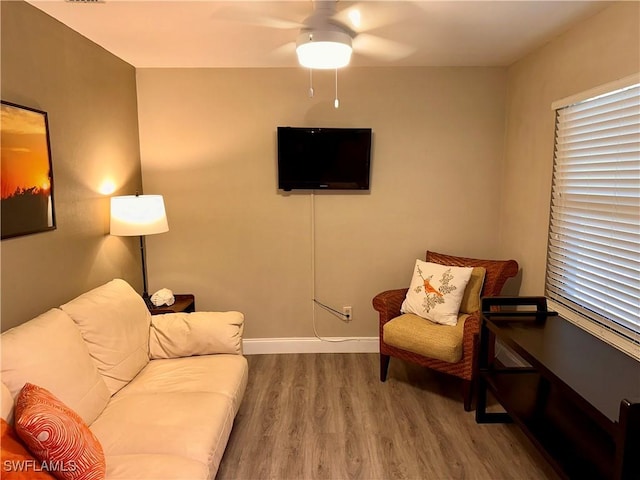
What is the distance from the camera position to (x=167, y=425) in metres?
1.85

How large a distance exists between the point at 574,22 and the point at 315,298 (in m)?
2.66

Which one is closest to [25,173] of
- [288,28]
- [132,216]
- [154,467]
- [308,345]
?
[132,216]

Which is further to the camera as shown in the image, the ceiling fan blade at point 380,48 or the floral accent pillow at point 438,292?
the floral accent pillow at point 438,292

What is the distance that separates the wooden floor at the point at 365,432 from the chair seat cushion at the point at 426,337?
0.39 meters

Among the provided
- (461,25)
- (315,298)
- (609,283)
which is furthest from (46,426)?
(461,25)

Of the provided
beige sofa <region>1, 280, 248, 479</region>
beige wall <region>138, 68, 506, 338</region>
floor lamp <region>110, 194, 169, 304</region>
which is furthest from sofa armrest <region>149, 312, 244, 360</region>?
beige wall <region>138, 68, 506, 338</region>

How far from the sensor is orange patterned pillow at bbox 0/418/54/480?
1319mm

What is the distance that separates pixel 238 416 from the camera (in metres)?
2.71

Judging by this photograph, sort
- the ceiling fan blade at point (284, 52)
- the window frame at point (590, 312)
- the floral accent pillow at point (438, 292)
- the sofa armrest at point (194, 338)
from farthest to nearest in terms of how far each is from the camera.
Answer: the floral accent pillow at point (438, 292) < the ceiling fan blade at point (284, 52) < the sofa armrest at point (194, 338) < the window frame at point (590, 312)

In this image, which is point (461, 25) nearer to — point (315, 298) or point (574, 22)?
point (574, 22)

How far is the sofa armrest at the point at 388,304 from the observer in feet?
10.1

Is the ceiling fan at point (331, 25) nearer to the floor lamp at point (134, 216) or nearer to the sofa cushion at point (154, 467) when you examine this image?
the floor lamp at point (134, 216)

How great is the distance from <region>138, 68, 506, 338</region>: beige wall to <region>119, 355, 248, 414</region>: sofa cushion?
1158mm

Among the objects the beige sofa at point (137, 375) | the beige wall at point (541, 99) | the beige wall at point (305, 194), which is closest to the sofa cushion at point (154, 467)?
the beige sofa at point (137, 375)
